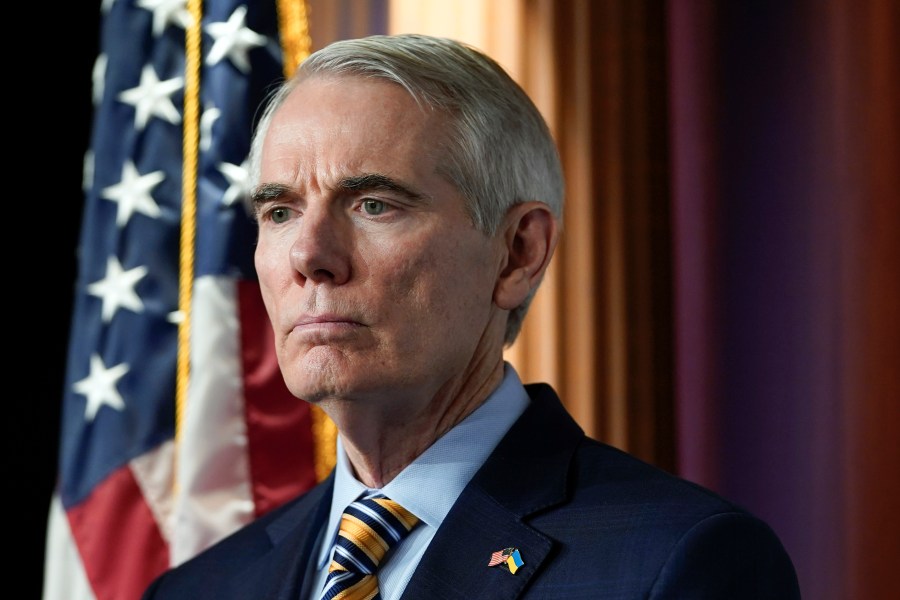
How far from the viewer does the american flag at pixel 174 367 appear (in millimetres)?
2756

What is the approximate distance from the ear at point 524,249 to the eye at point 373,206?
A: 26cm

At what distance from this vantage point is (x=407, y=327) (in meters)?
1.79

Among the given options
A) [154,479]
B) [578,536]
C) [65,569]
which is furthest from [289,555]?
[65,569]

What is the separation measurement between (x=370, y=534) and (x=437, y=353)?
0.34 meters

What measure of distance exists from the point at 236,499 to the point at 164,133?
1.03 m

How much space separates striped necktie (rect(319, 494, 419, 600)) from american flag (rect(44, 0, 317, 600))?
0.93 metres

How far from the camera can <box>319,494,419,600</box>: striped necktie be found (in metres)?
1.81

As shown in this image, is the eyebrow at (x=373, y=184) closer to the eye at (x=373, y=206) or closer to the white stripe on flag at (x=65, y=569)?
the eye at (x=373, y=206)

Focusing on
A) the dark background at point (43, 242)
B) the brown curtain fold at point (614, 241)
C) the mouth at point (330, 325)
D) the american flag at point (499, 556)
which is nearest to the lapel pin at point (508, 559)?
the american flag at point (499, 556)

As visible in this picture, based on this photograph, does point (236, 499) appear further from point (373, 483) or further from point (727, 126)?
point (727, 126)

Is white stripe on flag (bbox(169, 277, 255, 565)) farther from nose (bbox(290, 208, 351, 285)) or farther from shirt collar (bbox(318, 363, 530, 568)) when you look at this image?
nose (bbox(290, 208, 351, 285))

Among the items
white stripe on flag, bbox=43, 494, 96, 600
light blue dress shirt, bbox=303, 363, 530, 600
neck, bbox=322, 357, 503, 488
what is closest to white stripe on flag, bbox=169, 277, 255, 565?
white stripe on flag, bbox=43, 494, 96, 600

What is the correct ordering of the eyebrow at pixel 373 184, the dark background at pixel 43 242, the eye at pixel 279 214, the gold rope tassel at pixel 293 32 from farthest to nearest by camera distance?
the dark background at pixel 43 242
the gold rope tassel at pixel 293 32
the eye at pixel 279 214
the eyebrow at pixel 373 184

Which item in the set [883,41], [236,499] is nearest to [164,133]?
[236,499]
